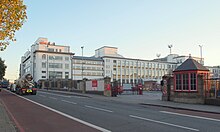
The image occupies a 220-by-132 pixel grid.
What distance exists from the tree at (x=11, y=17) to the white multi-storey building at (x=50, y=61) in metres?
95.4

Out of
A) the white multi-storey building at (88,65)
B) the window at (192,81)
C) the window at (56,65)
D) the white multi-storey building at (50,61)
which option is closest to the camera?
the window at (192,81)

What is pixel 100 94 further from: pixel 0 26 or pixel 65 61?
pixel 65 61

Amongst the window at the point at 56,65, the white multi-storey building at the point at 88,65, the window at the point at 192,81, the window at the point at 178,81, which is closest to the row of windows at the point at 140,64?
the white multi-storey building at the point at 88,65

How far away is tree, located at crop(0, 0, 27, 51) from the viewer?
11.7 metres

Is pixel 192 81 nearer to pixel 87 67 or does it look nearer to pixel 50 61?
pixel 50 61

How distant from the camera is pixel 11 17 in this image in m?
12.0

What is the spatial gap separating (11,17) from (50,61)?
10091 cm

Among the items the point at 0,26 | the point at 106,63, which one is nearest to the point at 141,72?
the point at 106,63

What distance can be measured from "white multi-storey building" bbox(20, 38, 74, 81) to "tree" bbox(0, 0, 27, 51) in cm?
9540

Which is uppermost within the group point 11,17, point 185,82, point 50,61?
point 50,61

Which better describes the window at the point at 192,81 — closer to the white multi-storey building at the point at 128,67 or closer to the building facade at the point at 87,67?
the building facade at the point at 87,67

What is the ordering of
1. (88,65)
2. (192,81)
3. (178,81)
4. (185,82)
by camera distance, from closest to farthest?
(192,81), (185,82), (178,81), (88,65)

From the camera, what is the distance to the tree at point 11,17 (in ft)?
38.4

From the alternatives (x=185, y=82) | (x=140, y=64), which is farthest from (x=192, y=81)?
(x=140, y=64)
